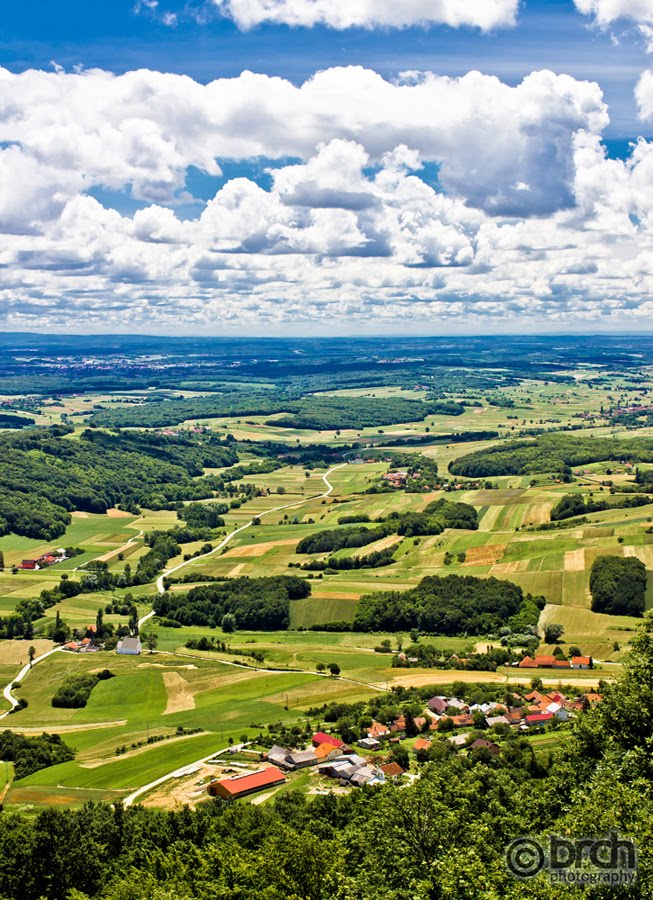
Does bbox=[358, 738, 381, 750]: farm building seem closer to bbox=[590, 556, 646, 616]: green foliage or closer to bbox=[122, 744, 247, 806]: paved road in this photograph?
bbox=[122, 744, 247, 806]: paved road

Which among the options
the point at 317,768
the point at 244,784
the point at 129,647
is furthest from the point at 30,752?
the point at 129,647

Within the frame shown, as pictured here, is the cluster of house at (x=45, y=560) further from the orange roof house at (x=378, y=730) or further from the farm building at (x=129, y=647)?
the orange roof house at (x=378, y=730)

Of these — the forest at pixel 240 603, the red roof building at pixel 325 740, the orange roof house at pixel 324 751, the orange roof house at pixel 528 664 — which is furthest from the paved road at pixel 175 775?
the forest at pixel 240 603

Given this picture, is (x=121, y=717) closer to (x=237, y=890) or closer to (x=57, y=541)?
(x=237, y=890)

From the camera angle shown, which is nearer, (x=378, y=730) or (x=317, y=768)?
(x=317, y=768)

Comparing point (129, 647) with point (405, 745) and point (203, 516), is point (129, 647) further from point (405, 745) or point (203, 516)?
point (203, 516)

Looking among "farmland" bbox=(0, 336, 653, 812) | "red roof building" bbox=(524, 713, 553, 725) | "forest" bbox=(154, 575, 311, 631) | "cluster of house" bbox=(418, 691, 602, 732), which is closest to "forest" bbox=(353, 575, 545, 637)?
"farmland" bbox=(0, 336, 653, 812)
